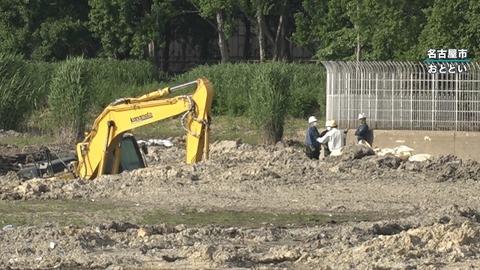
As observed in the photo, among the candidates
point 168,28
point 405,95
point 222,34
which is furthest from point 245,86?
point 168,28

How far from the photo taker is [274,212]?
20.8 metres

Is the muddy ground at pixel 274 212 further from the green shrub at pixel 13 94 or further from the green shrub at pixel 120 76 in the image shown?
the green shrub at pixel 120 76

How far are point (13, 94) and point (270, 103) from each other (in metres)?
8.67

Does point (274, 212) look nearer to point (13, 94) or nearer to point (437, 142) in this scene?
point (437, 142)

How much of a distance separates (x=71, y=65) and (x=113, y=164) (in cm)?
1225

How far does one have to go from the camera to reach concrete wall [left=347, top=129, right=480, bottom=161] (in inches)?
1297

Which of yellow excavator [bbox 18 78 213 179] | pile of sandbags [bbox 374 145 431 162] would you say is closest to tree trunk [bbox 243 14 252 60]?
pile of sandbags [bbox 374 145 431 162]

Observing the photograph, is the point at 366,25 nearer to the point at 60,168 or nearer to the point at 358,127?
the point at 358,127

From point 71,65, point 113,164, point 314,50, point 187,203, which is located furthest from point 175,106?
point 314,50

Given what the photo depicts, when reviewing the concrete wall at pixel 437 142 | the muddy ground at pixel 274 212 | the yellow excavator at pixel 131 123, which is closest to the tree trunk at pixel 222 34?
the muddy ground at pixel 274 212

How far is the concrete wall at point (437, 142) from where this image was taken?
32.9 metres

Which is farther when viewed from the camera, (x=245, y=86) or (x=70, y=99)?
(x=245, y=86)

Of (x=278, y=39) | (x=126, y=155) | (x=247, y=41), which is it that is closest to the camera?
(x=126, y=155)

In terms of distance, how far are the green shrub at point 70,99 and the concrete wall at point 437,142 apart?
844 cm
